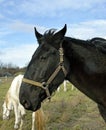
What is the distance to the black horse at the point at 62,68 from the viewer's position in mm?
4320

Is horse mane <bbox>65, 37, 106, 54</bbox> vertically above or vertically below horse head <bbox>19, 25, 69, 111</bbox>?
above

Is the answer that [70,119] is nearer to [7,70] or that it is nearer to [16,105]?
[16,105]

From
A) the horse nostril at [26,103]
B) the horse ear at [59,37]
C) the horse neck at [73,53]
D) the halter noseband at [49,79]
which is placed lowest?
the horse nostril at [26,103]

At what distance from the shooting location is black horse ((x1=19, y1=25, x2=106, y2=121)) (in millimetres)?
4320

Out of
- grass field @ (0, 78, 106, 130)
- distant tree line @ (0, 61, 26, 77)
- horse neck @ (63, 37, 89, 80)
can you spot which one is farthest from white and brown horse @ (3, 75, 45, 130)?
distant tree line @ (0, 61, 26, 77)

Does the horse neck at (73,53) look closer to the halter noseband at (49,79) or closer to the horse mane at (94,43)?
the horse mane at (94,43)

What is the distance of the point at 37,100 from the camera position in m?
4.32

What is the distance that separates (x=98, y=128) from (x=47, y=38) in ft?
16.6

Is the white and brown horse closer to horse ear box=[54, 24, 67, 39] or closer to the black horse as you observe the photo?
the black horse

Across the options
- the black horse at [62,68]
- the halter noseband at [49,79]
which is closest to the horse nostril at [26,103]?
the black horse at [62,68]

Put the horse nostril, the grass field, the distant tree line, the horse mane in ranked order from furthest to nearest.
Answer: the distant tree line < the grass field < the horse mane < the horse nostril

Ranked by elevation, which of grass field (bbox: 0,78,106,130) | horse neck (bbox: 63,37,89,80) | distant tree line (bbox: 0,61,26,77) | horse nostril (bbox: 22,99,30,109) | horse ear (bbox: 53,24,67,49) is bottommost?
distant tree line (bbox: 0,61,26,77)

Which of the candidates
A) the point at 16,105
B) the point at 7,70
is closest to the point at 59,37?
the point at 16,105

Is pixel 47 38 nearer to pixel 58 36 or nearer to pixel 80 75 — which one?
pixel 58 36
